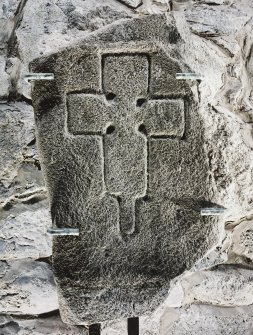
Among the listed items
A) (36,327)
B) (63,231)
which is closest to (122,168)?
(63,231)

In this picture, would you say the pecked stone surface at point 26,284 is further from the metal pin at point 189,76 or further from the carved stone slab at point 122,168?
the metal pin at point 189,76

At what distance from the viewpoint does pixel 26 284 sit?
1.31 metres

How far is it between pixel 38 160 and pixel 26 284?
34 centimetres

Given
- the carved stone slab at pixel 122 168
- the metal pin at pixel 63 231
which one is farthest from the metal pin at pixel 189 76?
the metal pin at pixel 63 231

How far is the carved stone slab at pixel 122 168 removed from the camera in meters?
1.11

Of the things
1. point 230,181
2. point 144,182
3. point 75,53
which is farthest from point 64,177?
point 230,181

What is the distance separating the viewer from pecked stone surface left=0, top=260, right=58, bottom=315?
4.28ft

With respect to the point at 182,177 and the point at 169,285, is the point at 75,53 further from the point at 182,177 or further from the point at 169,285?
the point at 169,285

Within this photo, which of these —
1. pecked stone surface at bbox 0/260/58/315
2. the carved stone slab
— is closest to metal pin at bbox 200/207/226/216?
the carved stone slab

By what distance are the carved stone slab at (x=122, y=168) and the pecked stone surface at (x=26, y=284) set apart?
0.15m

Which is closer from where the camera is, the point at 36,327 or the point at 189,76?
the point at 189,76

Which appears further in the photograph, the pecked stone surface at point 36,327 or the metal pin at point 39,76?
the pecked stone surface at point 36,327

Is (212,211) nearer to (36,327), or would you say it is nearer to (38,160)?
(38,160)

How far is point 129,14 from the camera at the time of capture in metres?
1.20
